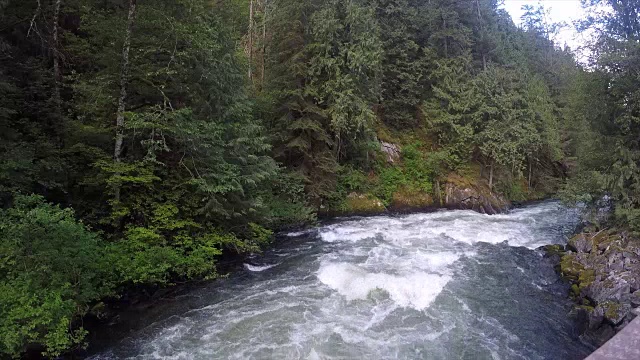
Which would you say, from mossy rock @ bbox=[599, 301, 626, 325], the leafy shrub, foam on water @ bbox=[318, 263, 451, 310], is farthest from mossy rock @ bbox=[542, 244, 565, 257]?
the leafy shrub

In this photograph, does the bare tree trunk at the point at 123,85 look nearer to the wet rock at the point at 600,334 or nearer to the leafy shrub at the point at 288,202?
A: the leafy shrub at the point at 288,202

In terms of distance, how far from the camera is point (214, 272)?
10695 mm

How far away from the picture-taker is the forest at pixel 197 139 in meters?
7.67

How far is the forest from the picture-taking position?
767 centimetres

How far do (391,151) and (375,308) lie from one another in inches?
651

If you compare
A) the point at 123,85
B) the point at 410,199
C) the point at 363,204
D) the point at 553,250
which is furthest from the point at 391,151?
the point at 123,85

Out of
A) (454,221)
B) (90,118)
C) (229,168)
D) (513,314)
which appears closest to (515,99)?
(454,221)

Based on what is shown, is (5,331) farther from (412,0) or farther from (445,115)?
(412,0)

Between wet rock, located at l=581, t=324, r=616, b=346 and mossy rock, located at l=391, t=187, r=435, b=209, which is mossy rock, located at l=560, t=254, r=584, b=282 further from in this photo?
mossy rock, located at l=391, t=187, r=435, b=209

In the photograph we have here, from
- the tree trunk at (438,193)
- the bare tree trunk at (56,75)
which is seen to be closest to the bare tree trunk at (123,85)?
the bare tree trunk at (56,75)

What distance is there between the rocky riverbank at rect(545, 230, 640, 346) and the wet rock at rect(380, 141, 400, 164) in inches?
464

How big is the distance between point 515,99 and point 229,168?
19.9 m

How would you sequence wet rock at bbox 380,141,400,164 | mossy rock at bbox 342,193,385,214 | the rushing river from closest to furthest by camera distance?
1. the rushing river
2. mossy rock at bbox 342,193,385,214
3. wet rock at bbox 380,141,400,164

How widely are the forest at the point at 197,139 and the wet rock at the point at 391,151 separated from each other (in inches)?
22.9
